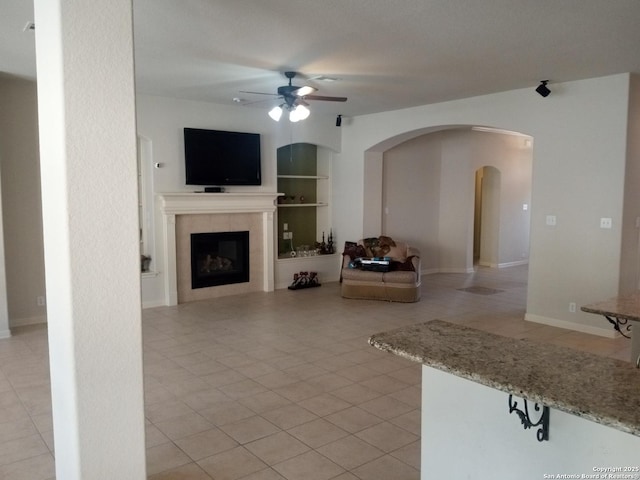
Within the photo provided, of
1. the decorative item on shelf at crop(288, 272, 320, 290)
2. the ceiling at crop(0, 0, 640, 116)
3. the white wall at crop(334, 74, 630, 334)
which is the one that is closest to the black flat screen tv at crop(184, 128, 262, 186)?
→ the ceiling at crop(0, 0, 640, 116)

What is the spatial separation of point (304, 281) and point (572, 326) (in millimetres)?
3917

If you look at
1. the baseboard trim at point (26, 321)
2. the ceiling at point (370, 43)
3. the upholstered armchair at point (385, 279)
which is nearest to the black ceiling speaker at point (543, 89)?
the ceiling at point (370, 43)

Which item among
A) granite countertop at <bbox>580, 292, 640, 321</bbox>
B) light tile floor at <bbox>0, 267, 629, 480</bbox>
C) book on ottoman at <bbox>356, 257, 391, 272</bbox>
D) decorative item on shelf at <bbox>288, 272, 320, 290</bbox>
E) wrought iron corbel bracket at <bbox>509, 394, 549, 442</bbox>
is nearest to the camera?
wrought iron corbel bracket at <bbox>509, 394, 549, 442</bbox>

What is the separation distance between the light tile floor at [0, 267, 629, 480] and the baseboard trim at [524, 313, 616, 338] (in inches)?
5.8

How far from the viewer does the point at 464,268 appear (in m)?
9.52

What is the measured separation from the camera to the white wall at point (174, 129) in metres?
6.51

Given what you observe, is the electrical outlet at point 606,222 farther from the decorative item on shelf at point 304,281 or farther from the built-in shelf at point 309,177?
the built-in shelf at point 309,177

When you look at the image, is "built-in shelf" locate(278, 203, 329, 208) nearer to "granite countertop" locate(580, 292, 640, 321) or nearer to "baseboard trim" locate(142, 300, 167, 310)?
"baseboard trim" locate(142, 300, 167, 310)

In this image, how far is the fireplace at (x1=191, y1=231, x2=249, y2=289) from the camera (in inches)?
278

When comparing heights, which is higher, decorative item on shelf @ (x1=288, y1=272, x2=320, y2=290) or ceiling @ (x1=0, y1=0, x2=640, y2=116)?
ceiling @ (x1=0, y1=0, x2=640, y2=116)

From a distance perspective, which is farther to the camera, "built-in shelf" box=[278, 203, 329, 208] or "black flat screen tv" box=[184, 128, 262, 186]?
"built-in shelf" box=[278, 203, 329, 208]

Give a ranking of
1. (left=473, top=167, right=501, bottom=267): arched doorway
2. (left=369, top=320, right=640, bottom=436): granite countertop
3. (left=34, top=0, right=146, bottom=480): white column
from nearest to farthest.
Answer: (left=369, top=320, right=640, bottom=436): granite countertop
(left=34, top=0, right=146, bottom=480): white column
(left=473, top=167, right=501, bottom=267): arched doorway

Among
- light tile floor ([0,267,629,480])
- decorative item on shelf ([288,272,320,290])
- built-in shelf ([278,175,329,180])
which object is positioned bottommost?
light tile floor ([0,267,629,480])

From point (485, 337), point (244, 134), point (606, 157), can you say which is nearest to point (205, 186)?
point (244, 134)
